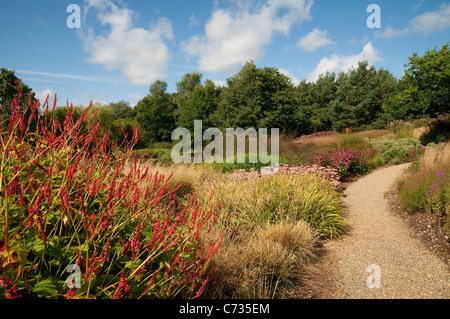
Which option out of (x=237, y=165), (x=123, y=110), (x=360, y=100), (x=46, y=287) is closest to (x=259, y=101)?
(x=237, y=165)

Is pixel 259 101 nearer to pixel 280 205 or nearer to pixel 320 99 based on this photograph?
pixel 320 99

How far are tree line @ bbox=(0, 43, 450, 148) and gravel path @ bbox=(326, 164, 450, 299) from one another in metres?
9.81

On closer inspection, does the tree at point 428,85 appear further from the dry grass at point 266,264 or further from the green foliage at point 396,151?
the dry grass at point 266,264

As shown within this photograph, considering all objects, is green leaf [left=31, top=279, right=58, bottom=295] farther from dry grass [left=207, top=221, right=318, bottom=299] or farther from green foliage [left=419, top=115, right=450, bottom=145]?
green foliage [left=419, top=115, right=450, bottom=145]

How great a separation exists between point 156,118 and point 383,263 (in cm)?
3274

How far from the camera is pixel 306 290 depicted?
274cm

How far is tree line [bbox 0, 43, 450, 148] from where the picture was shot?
12.7m

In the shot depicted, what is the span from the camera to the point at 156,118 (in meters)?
33.1

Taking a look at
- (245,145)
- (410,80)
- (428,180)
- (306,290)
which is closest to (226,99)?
(245,145)

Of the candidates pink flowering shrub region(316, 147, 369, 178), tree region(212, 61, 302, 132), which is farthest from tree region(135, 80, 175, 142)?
pink flowering shrub region(316, 147, 369, 178)
